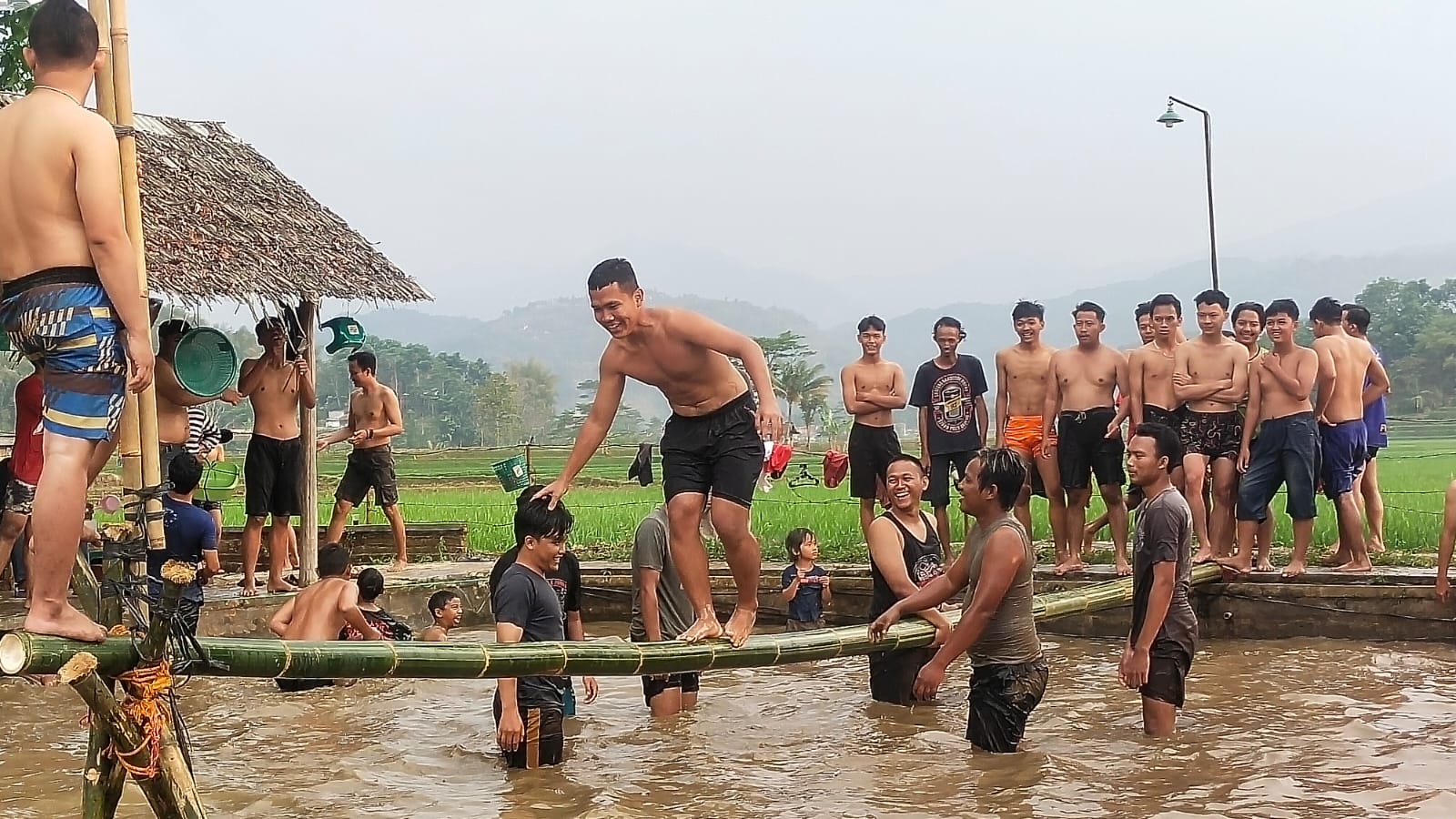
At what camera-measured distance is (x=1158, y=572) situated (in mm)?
6719

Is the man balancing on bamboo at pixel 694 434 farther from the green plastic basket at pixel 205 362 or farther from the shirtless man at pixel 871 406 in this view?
the green plastic basket at pixel 205 362

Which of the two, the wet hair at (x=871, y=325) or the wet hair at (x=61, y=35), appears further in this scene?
the wet hair at (x=871, y=325)

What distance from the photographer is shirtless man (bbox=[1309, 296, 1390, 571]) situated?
9.40 m

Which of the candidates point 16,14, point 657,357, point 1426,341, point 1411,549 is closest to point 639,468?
point 657,357

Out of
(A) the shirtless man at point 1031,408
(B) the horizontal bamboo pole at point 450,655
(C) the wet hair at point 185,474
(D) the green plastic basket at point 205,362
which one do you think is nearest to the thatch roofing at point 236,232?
(D) the green plastic basket at point 205,362

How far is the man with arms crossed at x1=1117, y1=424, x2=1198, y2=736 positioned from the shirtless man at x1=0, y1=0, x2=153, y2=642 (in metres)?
4.73

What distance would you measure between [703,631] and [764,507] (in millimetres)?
10552

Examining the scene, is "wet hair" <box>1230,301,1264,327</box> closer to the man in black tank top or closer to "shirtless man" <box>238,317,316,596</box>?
the man in black tank top

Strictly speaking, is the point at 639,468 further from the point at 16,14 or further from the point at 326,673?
the point at 16,14

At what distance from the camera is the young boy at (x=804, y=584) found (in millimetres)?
9516

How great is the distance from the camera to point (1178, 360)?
9.61 metres

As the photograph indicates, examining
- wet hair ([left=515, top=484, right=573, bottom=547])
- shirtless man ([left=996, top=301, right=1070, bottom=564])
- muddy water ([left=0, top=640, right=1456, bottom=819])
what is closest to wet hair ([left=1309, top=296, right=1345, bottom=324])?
shirtless man ([left=996, top=301, right=1070, bottom=564])

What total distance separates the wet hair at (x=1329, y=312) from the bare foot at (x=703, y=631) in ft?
18.7

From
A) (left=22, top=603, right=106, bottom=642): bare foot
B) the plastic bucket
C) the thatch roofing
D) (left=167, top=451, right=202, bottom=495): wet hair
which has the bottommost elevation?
(left=22, top=603, right=106, bottom=642): bare foot
